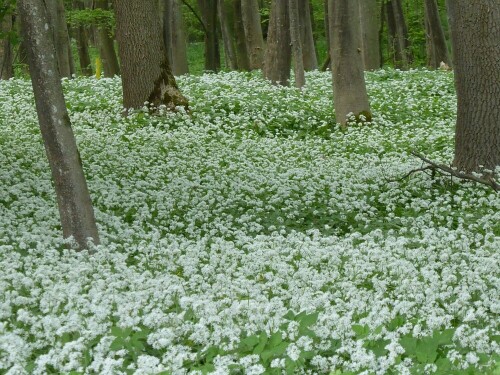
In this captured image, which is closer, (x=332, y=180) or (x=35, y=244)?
(x=35, y=244)

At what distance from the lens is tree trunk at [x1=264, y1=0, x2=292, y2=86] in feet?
70.2

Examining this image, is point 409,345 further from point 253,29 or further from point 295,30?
point 253,29

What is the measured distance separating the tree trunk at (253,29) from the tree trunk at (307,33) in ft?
7.10

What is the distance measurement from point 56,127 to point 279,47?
46.3ft

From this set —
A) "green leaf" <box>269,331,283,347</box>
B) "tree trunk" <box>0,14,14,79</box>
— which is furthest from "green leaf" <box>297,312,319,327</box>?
"tree trunk" <box>0,14,14,79</box>

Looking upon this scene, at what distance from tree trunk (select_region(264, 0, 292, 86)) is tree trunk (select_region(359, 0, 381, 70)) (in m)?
3.54

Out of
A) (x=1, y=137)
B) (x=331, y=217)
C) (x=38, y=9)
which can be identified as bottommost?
(x=331, y=217)

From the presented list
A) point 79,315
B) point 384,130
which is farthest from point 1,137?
point 79,315

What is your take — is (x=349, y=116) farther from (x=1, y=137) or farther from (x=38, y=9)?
(x=38, y=9)

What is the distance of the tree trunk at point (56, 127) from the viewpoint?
7980 mm

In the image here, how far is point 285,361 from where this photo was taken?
493cm

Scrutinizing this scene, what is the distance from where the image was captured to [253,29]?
2539 centimetres

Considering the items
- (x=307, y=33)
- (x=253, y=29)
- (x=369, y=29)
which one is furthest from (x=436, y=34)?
(x=253, y=29)

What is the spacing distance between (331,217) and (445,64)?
19109mm
